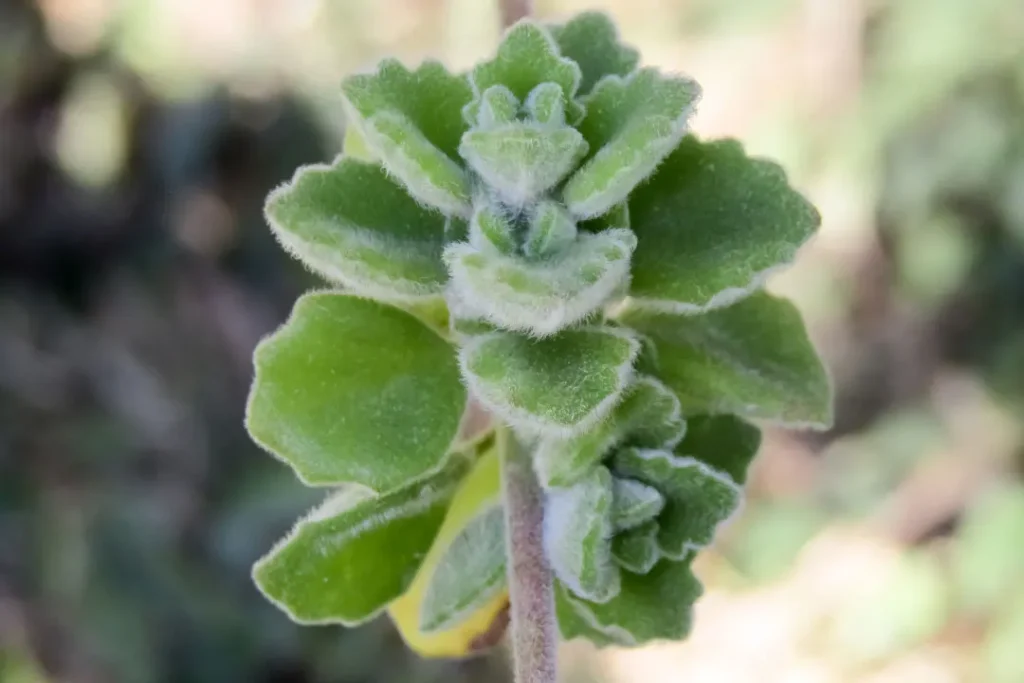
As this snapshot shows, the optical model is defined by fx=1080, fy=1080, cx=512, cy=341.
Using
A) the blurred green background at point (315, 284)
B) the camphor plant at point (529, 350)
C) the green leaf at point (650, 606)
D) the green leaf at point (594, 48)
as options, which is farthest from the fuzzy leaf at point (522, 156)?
the blurred green background at point (315, 284)

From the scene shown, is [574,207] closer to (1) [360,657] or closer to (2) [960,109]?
(1) [360,657]

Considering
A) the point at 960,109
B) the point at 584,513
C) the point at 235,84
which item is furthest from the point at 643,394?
the point at 235,84

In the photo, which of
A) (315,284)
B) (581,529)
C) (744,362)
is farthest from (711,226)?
(315,284)

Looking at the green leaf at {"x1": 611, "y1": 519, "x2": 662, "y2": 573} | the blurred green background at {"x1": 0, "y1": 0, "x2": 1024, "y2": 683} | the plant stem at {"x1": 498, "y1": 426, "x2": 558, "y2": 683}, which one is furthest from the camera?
the blurred green background at {"x1": 0, "y1": 0, "x2": 1024, "y2": 683}

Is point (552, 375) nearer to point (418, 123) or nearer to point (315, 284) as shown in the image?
point (418, 123)

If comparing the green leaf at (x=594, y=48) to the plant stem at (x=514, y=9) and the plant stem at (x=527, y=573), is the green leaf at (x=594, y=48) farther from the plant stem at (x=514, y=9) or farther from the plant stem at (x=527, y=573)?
the plant stem at (x=527, y=573)

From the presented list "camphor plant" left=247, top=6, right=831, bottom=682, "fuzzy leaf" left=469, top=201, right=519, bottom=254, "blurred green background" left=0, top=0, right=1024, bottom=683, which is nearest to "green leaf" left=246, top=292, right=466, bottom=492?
"camphor plant" left=247, top=6, right=831, bottom=682

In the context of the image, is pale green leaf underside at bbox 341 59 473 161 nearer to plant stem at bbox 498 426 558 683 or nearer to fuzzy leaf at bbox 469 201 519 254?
fuzzy leaf at bbox 469 201 519 254
